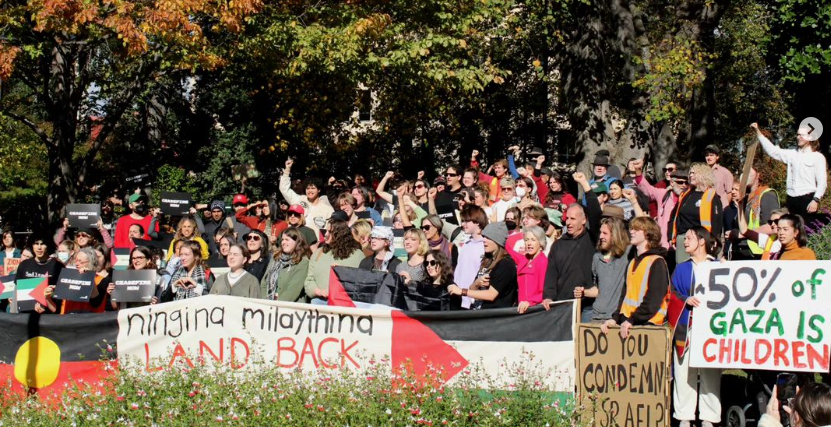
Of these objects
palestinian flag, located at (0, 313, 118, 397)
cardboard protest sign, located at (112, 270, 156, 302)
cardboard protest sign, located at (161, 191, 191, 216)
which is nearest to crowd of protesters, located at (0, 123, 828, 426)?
cardboard protest sign, located at (112, 270, 156, 302)

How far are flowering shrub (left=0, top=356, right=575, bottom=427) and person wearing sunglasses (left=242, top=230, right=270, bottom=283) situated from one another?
2.19 m

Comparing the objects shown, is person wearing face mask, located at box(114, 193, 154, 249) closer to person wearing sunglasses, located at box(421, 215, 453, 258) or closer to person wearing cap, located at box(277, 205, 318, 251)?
person wearing cap, located at box(277, 205, 318, 251)

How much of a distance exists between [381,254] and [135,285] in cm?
252

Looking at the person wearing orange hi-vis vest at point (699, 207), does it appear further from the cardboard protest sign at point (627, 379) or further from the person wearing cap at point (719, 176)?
the cardboard protest sign at point (627, 379)

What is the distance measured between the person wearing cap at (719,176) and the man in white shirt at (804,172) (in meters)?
0.60

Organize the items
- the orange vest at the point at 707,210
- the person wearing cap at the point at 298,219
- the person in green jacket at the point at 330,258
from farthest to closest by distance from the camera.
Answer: the person wearing cap at the point at 298,219
the orange vest at the point at 707,210
the person in green jacket at the point at 330,258

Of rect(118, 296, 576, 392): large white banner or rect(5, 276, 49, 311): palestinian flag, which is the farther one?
rect(5, 276, 49, 311): palestinian flag

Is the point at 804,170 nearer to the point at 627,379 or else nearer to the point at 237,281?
the point at 627,379

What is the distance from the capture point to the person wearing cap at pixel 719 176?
1305cm

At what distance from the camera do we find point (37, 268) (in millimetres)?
13039

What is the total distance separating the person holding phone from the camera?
36.4ft

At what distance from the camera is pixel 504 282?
9844mm

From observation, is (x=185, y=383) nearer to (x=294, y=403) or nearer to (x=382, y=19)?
(x=294, y=403)

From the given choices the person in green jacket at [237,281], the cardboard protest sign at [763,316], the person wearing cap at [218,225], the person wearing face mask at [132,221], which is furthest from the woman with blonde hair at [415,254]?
the person wearing face mask at [132,221]
